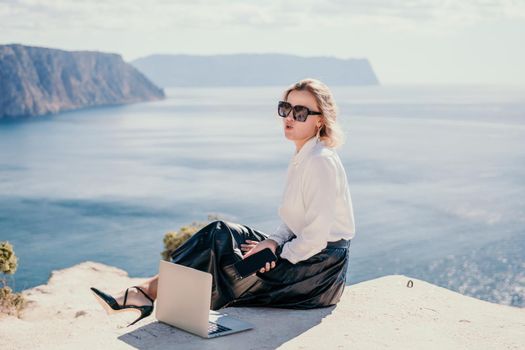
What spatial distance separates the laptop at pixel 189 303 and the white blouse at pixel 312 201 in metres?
0.62

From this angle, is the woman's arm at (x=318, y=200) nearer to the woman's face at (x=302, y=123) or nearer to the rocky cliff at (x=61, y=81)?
the woman's face at (x=302, y=123)

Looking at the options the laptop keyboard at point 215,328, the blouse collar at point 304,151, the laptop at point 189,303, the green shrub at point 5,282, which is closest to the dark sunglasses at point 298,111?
the blouse collar at point 304,151

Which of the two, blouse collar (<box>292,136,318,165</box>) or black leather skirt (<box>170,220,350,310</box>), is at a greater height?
blouse collar (<box>292,136,318,165</box>)

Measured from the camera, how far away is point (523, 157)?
7019 cm

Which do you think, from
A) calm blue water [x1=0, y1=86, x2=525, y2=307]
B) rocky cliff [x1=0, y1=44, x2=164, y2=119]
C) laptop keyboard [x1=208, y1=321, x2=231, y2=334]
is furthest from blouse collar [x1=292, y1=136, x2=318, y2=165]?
rocky cliff [x1=0, y1=44, x2=164, y2=119]

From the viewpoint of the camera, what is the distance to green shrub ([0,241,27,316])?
13.6 m

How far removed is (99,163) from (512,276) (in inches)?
2121

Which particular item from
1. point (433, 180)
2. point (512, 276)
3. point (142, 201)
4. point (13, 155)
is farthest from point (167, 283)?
point (13, 155)

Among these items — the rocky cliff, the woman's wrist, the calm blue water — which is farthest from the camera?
the rocky cliff

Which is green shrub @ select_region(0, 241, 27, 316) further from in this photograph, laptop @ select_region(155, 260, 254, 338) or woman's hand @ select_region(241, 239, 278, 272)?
woman's hand @ select_region(241, 239, 278, 272)

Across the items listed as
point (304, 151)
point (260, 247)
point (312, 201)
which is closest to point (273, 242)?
point (260, 247)

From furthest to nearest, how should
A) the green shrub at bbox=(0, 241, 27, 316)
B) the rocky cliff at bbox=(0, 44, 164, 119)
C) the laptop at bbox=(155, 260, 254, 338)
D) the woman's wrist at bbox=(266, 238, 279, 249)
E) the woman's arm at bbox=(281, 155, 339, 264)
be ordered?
the rocky cliff at bbox=(0, 44, 164, 119), the green shrub at bbox=(0, 241, 27, 316), the woman's wrist at bbox=(266, 238, 279, 249), the woman's arm at bbox=(281, 155, 339, 264), the laptop at bbox=(155, 260, 254, 338)

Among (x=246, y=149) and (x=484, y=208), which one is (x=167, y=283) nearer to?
(x=484, y=208)

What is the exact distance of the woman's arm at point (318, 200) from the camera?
Result: 14.1ft
